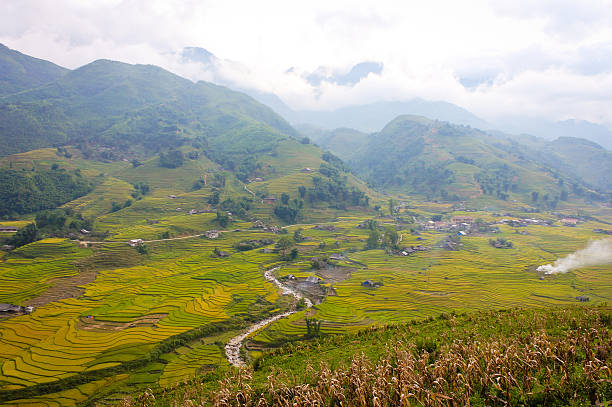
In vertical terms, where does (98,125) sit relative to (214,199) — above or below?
above

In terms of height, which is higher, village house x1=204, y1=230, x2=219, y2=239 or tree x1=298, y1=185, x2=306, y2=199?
tree x1=298, y1=185, x2=306, y2=199

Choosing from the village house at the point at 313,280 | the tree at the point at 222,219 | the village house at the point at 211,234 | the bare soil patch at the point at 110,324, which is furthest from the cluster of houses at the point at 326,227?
the bare soil patch at the point at 110,324

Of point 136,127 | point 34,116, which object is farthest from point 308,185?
point 34,116

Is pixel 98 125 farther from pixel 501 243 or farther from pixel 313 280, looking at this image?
pixel 501 243

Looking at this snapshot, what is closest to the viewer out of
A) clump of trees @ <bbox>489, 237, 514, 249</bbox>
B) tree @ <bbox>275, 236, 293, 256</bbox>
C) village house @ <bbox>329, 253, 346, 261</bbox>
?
village house @ <bbox>329, 253, 346, 261</bbox>

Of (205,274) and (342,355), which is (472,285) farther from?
(205,274)

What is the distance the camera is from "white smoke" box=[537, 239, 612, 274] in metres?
48.4

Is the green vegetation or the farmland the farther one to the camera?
the green vegetation

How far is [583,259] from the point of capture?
172ft

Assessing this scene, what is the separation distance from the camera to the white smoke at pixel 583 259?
48.4 m

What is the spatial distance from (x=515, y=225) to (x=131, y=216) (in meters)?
102

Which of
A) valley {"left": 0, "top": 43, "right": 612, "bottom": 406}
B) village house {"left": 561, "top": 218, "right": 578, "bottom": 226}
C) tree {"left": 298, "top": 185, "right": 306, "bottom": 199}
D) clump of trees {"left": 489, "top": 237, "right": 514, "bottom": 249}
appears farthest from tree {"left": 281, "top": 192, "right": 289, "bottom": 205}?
village house {"left": 561, "top": 218, "right": 578, "bottom": 226}

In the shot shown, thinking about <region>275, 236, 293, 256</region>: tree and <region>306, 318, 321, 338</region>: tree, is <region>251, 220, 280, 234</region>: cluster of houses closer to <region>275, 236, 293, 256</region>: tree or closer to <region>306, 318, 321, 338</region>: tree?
<region>275, 236, 293, 256</region>: tree

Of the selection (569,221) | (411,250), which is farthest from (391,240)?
(569,221)
